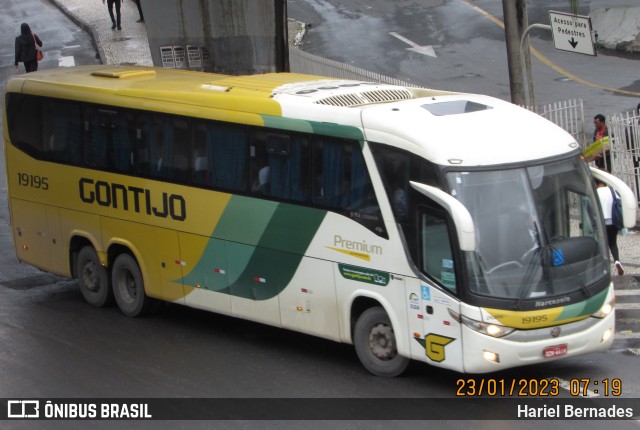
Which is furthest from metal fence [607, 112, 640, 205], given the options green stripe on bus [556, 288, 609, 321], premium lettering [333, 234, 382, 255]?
premium lettering [333, 234, 382, 255]

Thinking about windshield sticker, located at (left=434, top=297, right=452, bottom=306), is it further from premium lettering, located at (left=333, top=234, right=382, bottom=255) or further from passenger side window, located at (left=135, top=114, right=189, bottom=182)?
passenger side window, located at (left=135, top=114, right=189, bottom=182)

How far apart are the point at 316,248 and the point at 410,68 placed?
20.2m

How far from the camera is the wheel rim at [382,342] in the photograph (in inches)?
470

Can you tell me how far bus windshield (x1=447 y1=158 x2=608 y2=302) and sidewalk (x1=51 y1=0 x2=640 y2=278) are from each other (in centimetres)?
2106

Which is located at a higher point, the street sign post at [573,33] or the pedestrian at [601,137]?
the street sign post at [573,33]

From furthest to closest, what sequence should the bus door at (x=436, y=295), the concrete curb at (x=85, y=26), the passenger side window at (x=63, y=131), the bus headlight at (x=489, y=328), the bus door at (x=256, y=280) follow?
the concrete curb at (x=85, y=26)
the passenger side window at (x=63, y=131)
the bus door at (x=256, y=280)
the bus door at (x=436, y=295)
the bus headlight at (x=489, y=328)

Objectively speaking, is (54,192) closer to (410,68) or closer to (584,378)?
(584,378)

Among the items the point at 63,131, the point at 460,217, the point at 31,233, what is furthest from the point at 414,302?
the point at 31,233

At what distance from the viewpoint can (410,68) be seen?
105 feet

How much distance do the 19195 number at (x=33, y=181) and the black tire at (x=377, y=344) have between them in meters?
6.26

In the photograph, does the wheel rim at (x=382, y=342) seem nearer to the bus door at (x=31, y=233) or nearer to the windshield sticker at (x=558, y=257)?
the windshield sticker at (x=558, y=257)

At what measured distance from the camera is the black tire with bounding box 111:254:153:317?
49.9 ft

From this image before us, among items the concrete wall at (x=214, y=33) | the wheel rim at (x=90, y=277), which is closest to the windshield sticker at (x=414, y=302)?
the wheel rim at (x=90, y=277)

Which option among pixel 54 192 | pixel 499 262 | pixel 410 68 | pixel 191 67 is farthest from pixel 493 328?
pixel 410 68
